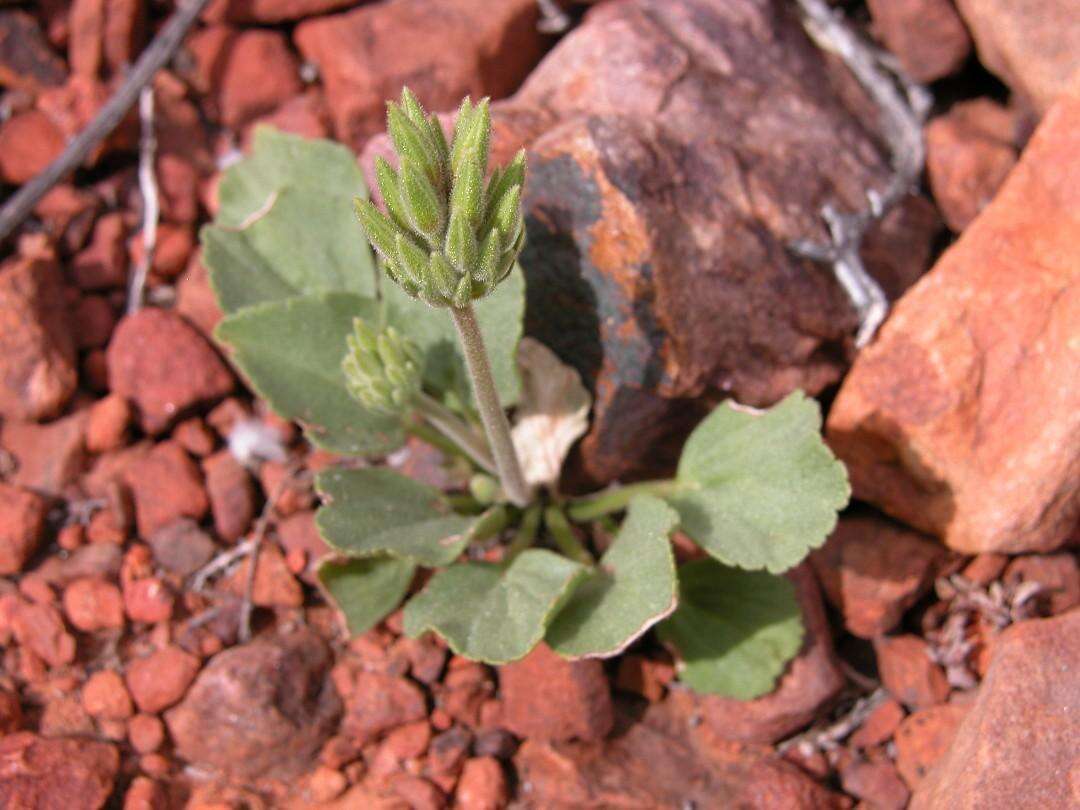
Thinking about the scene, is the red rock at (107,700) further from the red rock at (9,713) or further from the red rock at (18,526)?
the red rock at (18,526)

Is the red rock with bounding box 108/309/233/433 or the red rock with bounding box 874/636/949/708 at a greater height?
the red rock with bounding box 108/309/233/433

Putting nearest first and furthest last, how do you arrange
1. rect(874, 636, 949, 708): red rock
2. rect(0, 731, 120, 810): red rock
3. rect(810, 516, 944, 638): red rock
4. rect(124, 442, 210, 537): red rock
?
rect(0, 731, 120, 810): red rock < rect(874, 636, 949, 708): red rock < rect(810, 516, 944, 638): red rock < rect(124, 442, 210, 537): red rock

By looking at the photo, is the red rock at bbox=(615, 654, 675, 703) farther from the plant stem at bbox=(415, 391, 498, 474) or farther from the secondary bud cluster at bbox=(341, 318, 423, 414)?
the secondary bud cluster at bbox=(341, 318, 423, 414)

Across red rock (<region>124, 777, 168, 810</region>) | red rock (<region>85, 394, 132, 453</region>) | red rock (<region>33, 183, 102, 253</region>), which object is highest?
red rock (<region>33, 183, 102, 253</region>)

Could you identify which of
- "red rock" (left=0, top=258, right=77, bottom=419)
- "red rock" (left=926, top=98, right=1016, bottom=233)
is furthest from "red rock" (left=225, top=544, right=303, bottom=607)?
"red rock" (left=926, top=98, right=1016, bottom=233)

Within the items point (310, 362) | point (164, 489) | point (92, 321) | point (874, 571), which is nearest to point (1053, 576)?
point (874, 571)

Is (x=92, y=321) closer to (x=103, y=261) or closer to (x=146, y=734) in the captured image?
(x=103, y=261)
